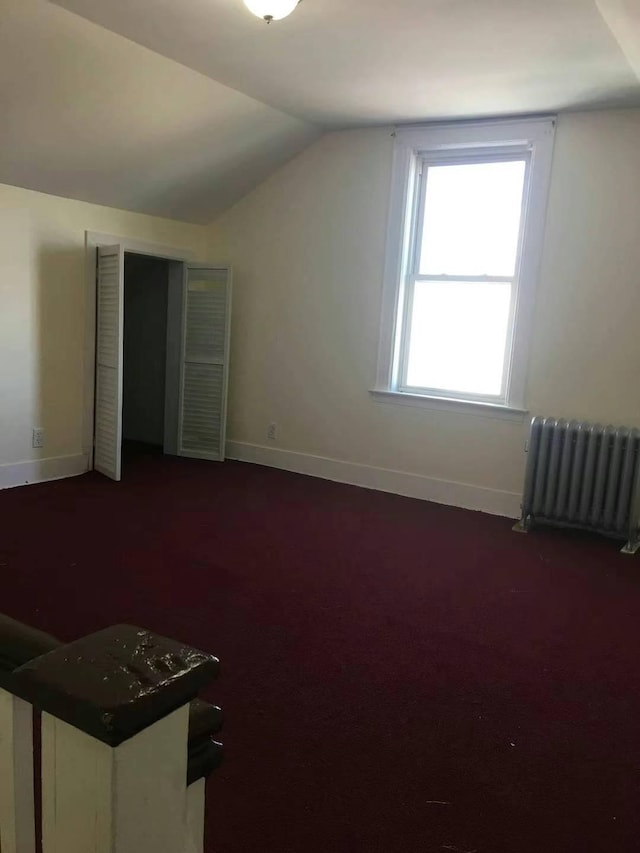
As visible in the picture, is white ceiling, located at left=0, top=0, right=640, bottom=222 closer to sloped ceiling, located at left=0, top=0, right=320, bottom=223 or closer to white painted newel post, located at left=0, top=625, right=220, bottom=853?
sloped ceiling, located at left=0, top=0, right=320, bottom=223

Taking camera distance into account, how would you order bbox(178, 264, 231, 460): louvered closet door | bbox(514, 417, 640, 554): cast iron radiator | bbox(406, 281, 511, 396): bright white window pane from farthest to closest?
bbox(178, 264, 231, 460): louvered closet door
bbox(406, 281, 511, 396): bright white window pane
bbox(514, 417, 640, 554): cast iron radiator

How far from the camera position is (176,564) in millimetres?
3447

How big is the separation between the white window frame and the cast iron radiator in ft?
1.28

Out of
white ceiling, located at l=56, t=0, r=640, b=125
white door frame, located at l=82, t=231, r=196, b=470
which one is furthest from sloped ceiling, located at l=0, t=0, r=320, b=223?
white door frame, located at l=82, t=231, r=196, b=470

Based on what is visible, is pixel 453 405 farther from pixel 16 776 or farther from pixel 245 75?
pixel 16 776

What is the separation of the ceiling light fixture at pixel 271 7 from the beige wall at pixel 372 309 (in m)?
2.13

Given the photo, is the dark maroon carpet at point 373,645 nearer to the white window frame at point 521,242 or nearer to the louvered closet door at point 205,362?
the white window frame at point 521,242

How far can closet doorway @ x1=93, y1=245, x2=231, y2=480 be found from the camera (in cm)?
485

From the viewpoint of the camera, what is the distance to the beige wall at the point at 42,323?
14.6 ft

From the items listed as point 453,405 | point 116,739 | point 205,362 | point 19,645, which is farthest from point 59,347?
point 116,739

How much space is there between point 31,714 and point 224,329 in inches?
192

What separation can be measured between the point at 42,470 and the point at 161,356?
5.75 feet

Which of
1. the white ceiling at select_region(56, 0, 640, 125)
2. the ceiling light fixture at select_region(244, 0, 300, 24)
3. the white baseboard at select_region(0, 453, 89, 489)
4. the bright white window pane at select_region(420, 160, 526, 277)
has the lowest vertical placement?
the white baseboard at select_region(0, 453, 89, 489)

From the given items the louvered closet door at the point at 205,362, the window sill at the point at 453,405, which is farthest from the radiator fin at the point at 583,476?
the louvered closet door at the point at 205,362
